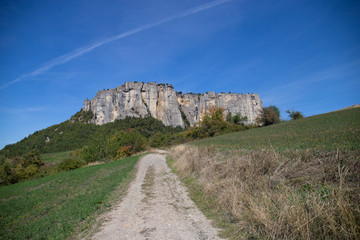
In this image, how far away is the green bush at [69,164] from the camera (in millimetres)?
28316

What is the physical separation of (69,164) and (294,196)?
32.7 metres

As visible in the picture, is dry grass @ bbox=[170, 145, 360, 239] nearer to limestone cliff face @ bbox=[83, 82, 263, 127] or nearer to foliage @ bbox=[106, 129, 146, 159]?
foliage @ bbox=[106, 129, 146, 159]

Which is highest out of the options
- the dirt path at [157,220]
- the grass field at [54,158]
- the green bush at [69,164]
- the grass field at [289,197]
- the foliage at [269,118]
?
the foliage at [269,118]

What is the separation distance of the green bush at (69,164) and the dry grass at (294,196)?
2898cm

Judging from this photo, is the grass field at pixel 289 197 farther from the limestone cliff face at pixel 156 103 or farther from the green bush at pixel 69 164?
the limestone cliff face at pixel 156 103

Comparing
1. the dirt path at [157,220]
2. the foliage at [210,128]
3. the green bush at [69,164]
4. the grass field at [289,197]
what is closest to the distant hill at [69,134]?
the foliage at [210,128]

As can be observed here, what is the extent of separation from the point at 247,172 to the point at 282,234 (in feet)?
9.10

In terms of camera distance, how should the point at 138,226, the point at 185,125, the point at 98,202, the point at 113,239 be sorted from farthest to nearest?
the point at 185,125 → the point at 98,202 → the point at 138,226 → the point at 113,239

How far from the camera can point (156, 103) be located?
370 feet

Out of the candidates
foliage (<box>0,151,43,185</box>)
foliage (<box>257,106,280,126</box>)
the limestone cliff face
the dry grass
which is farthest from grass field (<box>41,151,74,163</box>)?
foliage (<box>257,106,280,126</box>)

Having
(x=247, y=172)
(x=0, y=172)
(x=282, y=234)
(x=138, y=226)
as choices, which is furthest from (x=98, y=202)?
(x=0, y=172)

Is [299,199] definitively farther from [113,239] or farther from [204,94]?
[204,94]

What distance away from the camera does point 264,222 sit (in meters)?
3.78

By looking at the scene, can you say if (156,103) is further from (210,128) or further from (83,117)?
(210,128)
